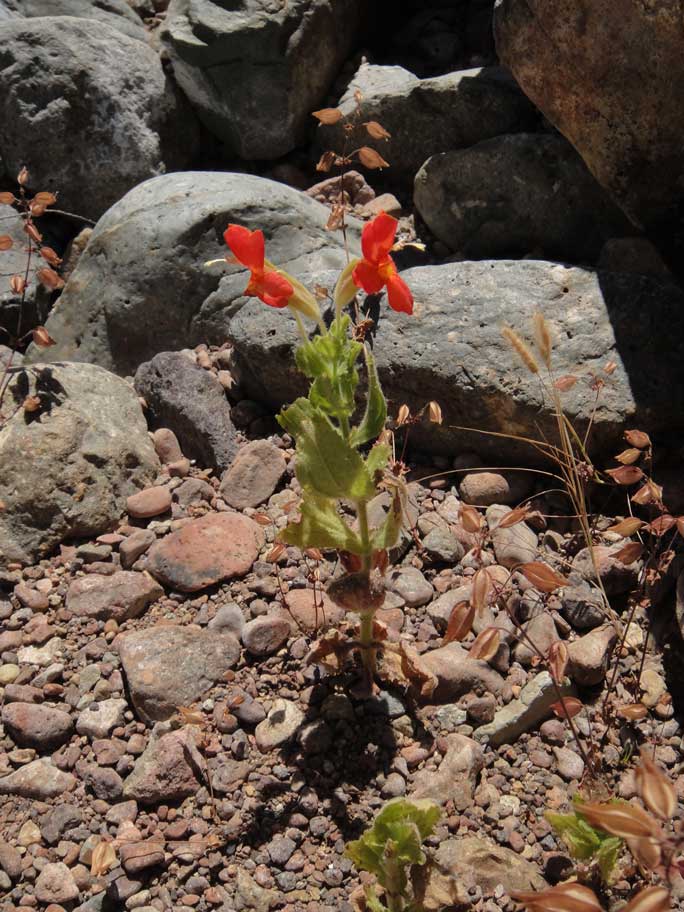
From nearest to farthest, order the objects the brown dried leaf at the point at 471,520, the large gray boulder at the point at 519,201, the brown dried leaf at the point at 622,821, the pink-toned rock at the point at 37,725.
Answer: the brown dried leaf at the point at 622,821 < the brown dried leaf at the point at 471,520 < the pink-toned rock at the point at 37,725 < the large gray boulder at the point at 519,201

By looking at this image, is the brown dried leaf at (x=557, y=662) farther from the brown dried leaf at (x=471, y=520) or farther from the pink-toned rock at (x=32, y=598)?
the pink-toned rock at (x=32, y=598)

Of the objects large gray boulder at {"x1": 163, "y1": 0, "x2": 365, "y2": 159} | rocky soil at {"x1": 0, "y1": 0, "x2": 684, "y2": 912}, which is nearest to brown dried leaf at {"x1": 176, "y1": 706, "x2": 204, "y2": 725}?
rocky soil at {"x1": 0, "y1": 0, "x2": 684, "y2": 912}

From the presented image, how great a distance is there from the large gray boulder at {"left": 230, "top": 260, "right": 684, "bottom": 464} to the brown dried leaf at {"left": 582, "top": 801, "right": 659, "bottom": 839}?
1.79 m

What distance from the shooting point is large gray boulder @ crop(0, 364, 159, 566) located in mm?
2902

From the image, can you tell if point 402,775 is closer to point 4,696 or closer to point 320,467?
point 320,467

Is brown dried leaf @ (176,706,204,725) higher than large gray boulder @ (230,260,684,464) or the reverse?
the reverse

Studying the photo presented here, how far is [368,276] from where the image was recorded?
6.03 ft

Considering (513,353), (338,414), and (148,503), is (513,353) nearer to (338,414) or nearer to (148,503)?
(338,414)

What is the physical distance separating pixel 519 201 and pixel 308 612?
2.18 metres

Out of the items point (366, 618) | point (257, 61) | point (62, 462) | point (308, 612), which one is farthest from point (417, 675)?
point (257, 61)

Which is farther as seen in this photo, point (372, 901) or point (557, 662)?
point (557, 662)

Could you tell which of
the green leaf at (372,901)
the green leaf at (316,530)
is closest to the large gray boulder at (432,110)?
the green leaf at (316,530)

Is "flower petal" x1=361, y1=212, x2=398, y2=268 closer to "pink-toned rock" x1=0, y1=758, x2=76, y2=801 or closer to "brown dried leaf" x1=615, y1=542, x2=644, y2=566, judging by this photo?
"brown dried leaf" x1=615, y1=542, x2=644, y2=566

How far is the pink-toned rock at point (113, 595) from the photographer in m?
2.66
